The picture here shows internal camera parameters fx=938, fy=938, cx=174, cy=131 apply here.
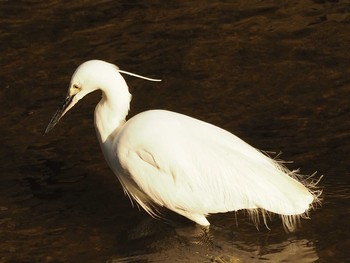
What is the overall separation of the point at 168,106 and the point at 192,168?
6.49ft

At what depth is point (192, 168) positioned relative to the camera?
6.02m

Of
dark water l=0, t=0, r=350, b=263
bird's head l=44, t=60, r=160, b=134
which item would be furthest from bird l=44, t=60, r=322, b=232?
dark water l=0, t=0, r=350, b=263

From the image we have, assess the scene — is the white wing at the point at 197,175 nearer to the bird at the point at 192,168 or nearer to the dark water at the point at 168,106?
the bird at the point at 192,168

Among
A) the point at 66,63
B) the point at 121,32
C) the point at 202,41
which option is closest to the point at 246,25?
the point at 202,41

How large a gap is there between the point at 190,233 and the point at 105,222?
0.61 m

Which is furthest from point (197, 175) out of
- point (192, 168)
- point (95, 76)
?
point (95, 76)

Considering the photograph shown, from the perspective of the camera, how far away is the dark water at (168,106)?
20.4 ft

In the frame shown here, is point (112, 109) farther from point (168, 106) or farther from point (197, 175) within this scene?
point (168, 106)

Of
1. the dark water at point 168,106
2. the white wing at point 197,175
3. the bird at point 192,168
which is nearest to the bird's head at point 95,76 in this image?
the bird at point 192,168

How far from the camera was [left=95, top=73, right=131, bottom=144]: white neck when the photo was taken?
6.23 meters

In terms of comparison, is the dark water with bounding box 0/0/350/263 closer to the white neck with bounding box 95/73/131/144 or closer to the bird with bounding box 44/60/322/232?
the bird with bounding box 44/60/322/232

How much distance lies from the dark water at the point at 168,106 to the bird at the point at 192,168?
268 millimetres

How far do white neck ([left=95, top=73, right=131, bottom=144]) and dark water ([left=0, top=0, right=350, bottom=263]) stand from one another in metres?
0.65

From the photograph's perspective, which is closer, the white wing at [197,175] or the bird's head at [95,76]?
the white wing at [197,175]
